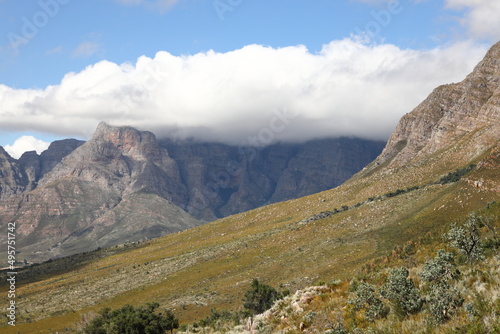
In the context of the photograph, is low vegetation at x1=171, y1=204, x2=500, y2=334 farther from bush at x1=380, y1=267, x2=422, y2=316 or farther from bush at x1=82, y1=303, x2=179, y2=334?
bush at x1=82, y1=303, x2=179, y2=334

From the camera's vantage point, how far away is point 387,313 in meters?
22.1

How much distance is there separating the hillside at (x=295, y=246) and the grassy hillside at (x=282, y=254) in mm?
345

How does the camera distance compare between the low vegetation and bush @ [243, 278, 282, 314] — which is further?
bush @ [243, 278, 282, 314]

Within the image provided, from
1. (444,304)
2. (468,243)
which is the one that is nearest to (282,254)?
(468,243)

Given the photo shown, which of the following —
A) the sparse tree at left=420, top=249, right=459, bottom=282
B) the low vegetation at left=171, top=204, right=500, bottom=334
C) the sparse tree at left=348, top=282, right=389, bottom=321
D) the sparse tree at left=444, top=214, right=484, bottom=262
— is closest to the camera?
the low vegetation at left=171, top=204, right=500, bottom=334

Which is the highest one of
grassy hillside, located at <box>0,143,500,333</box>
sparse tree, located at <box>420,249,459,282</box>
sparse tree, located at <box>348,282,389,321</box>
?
sparse tree, located at <box>420,249,459,282</box>

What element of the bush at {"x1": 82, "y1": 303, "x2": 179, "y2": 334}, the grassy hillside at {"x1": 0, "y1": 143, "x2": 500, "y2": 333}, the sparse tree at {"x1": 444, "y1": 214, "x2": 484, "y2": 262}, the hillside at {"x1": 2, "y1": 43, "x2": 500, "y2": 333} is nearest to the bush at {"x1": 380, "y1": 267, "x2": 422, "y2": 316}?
the sparse tree at {"x1": 444, "y1": 214, "x2": 484, "y2": 262}

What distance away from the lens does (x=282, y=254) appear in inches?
4156

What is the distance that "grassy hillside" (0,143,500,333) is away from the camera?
8125 cm

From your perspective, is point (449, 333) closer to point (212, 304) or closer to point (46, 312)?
point (212, 304)

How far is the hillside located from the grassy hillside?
1.13 feet

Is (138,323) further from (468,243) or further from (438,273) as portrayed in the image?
(438,273)

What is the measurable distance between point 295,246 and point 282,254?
558 cm

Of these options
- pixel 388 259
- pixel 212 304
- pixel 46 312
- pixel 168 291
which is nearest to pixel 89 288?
pixel 46 312
